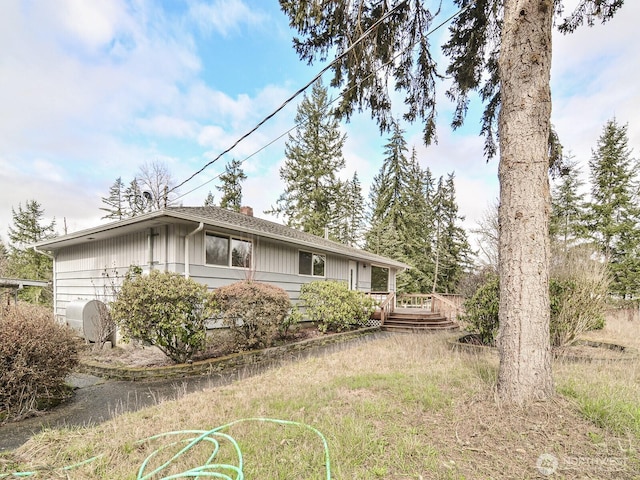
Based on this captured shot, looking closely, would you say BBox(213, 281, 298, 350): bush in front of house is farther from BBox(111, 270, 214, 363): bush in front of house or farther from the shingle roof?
the shingle roof

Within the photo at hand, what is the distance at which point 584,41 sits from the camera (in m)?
6.21

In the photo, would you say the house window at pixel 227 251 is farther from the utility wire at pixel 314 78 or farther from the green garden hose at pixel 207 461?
the green garden hose at pixel 207 461

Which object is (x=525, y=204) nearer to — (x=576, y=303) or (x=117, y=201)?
(x=576, y=303)

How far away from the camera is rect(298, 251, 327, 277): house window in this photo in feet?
37.4

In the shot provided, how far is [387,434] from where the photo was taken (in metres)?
2.77

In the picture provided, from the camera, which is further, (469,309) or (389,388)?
(469,309)

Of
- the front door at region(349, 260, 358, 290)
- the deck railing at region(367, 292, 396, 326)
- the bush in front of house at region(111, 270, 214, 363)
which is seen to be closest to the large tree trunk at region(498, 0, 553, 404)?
the bush in front of house at region(111, 270, 214, 363)

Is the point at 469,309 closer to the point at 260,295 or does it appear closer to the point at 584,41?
the point at 260,295

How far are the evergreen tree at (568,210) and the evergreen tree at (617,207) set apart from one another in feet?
2.55

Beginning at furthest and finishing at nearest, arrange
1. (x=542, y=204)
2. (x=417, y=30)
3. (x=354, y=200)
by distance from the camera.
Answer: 1. (x=354, y=200)
2. (x=417, y=30)
3. (x=542, y=204)

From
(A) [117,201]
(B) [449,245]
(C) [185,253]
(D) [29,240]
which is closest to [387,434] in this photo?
(C) [185,253]

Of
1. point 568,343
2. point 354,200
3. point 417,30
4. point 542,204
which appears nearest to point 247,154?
point 417,30

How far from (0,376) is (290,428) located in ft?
11.9

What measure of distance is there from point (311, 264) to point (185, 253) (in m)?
5.51
